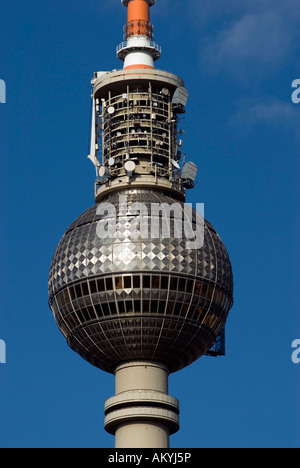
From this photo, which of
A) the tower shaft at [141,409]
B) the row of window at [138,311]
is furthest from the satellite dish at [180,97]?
the tower shaft at [141,409]

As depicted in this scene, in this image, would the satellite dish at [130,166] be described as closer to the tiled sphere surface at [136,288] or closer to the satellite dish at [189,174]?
the tiled sphere surface at [136,288]

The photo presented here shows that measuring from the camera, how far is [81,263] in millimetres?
157375

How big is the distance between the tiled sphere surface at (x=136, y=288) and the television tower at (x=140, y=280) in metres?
0.09

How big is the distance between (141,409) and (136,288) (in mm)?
11130

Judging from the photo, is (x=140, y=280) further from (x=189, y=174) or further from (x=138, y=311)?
(x=189, y=174)

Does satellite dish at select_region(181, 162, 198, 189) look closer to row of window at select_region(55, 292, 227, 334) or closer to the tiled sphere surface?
the tiled sphere surface

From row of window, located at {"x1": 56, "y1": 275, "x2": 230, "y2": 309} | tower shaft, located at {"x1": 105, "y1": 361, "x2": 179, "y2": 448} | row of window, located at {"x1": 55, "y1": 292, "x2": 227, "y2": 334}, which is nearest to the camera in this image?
row of window, located at {"x1": 56, "y1": 275, "x2": 230, "y2": 309}

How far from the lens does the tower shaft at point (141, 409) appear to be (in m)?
155

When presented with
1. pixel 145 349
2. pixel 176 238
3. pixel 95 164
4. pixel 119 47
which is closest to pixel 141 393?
pixel 145 349

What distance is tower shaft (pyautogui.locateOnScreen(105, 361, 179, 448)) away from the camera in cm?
15538

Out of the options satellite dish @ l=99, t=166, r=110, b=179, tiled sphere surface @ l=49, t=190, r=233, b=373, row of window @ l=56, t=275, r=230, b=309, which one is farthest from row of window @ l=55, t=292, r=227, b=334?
satellite dish @ l=99, t=166, r=110, b=179

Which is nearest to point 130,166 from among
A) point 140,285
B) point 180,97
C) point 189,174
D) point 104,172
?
point 104,172

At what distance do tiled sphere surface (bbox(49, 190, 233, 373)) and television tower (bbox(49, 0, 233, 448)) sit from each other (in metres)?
0.09
